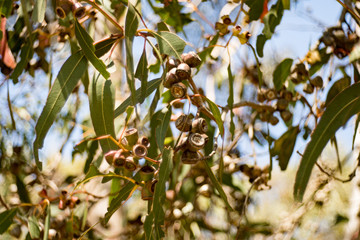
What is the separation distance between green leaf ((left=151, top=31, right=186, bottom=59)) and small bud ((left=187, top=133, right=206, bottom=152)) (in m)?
0.19

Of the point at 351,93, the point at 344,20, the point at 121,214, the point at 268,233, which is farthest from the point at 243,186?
the point at 351,93

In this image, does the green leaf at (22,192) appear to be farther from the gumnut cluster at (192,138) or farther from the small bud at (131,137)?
the gumnut cluster at (192,138)

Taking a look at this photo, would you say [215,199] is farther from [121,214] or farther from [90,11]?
[90,11]

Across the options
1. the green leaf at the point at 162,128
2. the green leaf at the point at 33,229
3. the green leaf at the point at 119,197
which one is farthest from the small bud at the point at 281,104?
the green leaf at the point at 33,229

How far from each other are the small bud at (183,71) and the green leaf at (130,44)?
15cm

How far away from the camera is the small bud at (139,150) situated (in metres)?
1.16

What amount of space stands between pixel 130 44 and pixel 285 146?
3.13 ft

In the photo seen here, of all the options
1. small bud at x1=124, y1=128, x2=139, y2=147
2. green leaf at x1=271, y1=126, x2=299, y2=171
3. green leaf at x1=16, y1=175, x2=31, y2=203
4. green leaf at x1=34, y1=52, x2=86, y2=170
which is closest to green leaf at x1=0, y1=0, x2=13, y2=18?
green leaf at x1=34, y1=52, x2=86, y2=170

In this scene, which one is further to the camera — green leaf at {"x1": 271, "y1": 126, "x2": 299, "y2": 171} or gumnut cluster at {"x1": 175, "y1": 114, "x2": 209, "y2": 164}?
green leaf at {"x1": 271, "y1": 126, "x2": 299, "y2": 171}

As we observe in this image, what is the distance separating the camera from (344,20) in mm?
1886

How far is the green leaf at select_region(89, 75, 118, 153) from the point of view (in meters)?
1.21

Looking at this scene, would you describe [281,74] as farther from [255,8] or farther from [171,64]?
[171,64]

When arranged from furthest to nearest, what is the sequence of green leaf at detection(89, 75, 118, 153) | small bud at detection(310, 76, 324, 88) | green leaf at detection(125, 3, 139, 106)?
small bud at detection(310, 76, 324, 88), green leaf at detection(89, 75, 118, 153), green leaf at detection(125, 3, 139, 106)

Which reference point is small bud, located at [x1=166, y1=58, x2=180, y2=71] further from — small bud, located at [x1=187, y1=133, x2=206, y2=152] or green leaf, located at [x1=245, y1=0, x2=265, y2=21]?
green leaf, located at [x1=245, y1=0, x2=265, y2=21]
